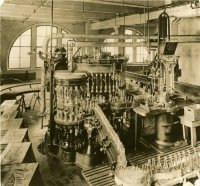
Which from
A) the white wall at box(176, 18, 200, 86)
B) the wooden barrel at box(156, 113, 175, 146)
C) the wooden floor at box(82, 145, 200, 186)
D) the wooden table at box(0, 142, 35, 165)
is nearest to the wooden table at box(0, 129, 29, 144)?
the wooden table at box(0, 142, 35, 165)

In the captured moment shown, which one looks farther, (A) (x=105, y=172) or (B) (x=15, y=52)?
(B) (x=15, y=52)

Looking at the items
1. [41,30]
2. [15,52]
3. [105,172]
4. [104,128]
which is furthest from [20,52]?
[105,172]

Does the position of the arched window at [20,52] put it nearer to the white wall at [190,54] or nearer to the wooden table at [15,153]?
the white wall at [190,54]

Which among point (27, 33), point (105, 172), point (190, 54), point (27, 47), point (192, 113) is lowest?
point (105, 172)

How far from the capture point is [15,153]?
13.6ft

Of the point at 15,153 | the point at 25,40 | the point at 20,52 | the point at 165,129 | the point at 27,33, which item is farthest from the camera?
the point at 20,52

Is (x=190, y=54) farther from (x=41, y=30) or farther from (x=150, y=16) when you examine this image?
(x=41, y=30)

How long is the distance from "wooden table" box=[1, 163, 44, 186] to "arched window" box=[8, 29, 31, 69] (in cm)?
1304

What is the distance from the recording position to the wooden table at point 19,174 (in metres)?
3.30

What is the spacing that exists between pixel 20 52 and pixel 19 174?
13.4 metres

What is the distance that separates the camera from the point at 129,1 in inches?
346

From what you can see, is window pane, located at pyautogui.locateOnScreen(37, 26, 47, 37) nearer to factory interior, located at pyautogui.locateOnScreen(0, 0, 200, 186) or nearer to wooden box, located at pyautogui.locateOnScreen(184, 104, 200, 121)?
factory interior, located at pyautogui.locateOnScreen(0, 0, 200, 186)

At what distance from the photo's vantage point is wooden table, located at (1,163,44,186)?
330 centimetres

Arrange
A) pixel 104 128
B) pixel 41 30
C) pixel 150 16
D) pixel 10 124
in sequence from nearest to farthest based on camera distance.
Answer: pixel 104 128, pixel 10 124, pixel 150 16, pixel 41 30
